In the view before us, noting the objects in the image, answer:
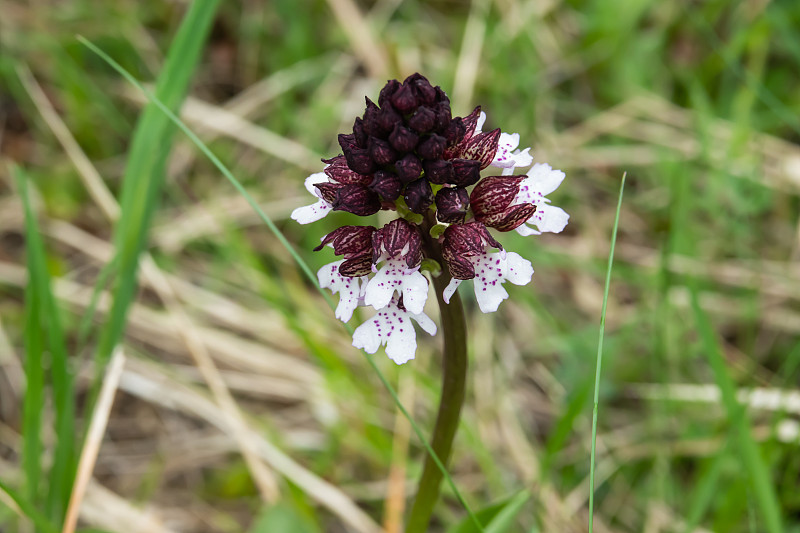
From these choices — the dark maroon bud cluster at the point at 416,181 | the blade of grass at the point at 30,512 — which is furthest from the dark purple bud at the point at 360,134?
the blade of grass at the point at 30,512

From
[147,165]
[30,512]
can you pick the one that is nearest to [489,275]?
[30,512]

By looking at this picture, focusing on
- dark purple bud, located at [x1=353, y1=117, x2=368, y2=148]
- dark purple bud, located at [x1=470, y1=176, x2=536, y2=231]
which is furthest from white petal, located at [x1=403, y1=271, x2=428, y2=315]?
dark purple bud, located at [x1=353, y1=117, x2=368, y2=148]

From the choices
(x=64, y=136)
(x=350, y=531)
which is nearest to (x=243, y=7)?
(x=64, y=136)

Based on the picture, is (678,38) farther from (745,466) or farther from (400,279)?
(400,279)

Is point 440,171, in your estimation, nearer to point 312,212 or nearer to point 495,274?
point 495,274

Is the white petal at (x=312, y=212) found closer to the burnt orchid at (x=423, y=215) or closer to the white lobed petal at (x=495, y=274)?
the burnt orchid at (x=423, y=215)
